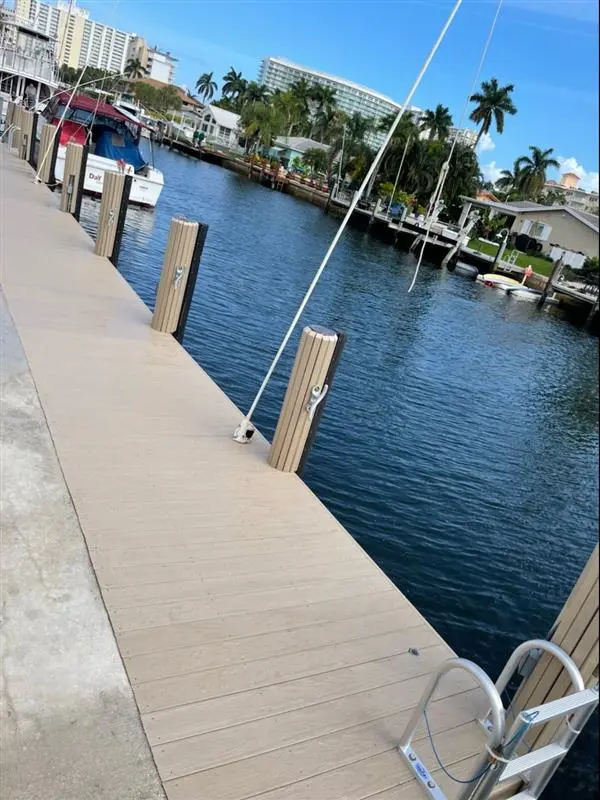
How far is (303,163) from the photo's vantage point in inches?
3302

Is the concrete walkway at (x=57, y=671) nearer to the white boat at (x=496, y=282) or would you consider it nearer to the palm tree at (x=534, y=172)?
the white boat at (x=496, y=282)

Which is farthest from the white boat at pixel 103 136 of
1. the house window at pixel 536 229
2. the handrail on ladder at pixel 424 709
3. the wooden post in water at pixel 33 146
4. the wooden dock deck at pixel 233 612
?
the house window at pixel 536 229

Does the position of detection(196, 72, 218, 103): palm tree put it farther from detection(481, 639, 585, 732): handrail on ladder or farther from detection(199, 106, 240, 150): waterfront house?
detection(481, 639, 585, 732): handrail on ladder

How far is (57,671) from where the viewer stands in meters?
3.00

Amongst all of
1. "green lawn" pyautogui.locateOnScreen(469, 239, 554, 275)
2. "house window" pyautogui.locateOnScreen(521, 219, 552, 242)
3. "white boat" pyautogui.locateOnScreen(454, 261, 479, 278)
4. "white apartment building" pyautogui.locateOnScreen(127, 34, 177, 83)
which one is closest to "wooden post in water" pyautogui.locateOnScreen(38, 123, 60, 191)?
"white boat" pyautogui.locateOnScreen(454, 261, 479, 278)

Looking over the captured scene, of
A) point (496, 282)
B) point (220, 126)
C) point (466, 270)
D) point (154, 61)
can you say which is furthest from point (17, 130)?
point (154, 61)

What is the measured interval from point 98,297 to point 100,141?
17.1m

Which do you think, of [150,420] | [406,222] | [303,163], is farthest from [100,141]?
[303,163]

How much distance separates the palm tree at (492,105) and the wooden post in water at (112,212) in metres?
60.6

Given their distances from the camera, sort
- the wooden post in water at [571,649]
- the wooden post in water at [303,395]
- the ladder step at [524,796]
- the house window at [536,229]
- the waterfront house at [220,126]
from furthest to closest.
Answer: the waterfront house at [220,126] → the house window at [536,229] → the wooden post in water at [303,395] → the ladder step at [524,796] → the wooden post in water at [571,649]

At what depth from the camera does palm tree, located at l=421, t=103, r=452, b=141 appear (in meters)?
68.8

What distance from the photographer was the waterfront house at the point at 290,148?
86375 mm

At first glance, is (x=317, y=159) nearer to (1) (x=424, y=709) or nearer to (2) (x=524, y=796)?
(1) (x=424, y=709)

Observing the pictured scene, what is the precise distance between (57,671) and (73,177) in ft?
44.9
